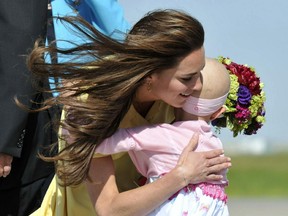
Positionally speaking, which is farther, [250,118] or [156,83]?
[250,118]

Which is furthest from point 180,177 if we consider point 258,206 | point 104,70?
point 258,206

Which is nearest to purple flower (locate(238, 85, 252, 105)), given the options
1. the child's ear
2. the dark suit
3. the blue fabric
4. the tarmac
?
the child's ear

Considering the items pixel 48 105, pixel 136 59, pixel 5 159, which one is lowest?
pixel 5 159

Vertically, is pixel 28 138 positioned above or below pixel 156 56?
below

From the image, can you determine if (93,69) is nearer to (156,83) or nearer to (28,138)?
(156,83)

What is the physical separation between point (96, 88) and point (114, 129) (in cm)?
16

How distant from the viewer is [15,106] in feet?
12.6

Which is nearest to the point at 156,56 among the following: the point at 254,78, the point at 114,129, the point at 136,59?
the point at 136,59

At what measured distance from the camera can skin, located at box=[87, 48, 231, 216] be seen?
354cm

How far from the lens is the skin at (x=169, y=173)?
3.54m

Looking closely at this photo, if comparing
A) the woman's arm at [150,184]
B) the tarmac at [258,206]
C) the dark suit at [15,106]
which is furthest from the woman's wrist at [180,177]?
the tarmac at [258,206]

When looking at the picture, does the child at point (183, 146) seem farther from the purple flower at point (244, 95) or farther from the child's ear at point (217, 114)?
the purple flower at point (244, 95)

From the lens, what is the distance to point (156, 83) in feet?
11.7

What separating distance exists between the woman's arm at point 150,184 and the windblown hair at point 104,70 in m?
0.09
